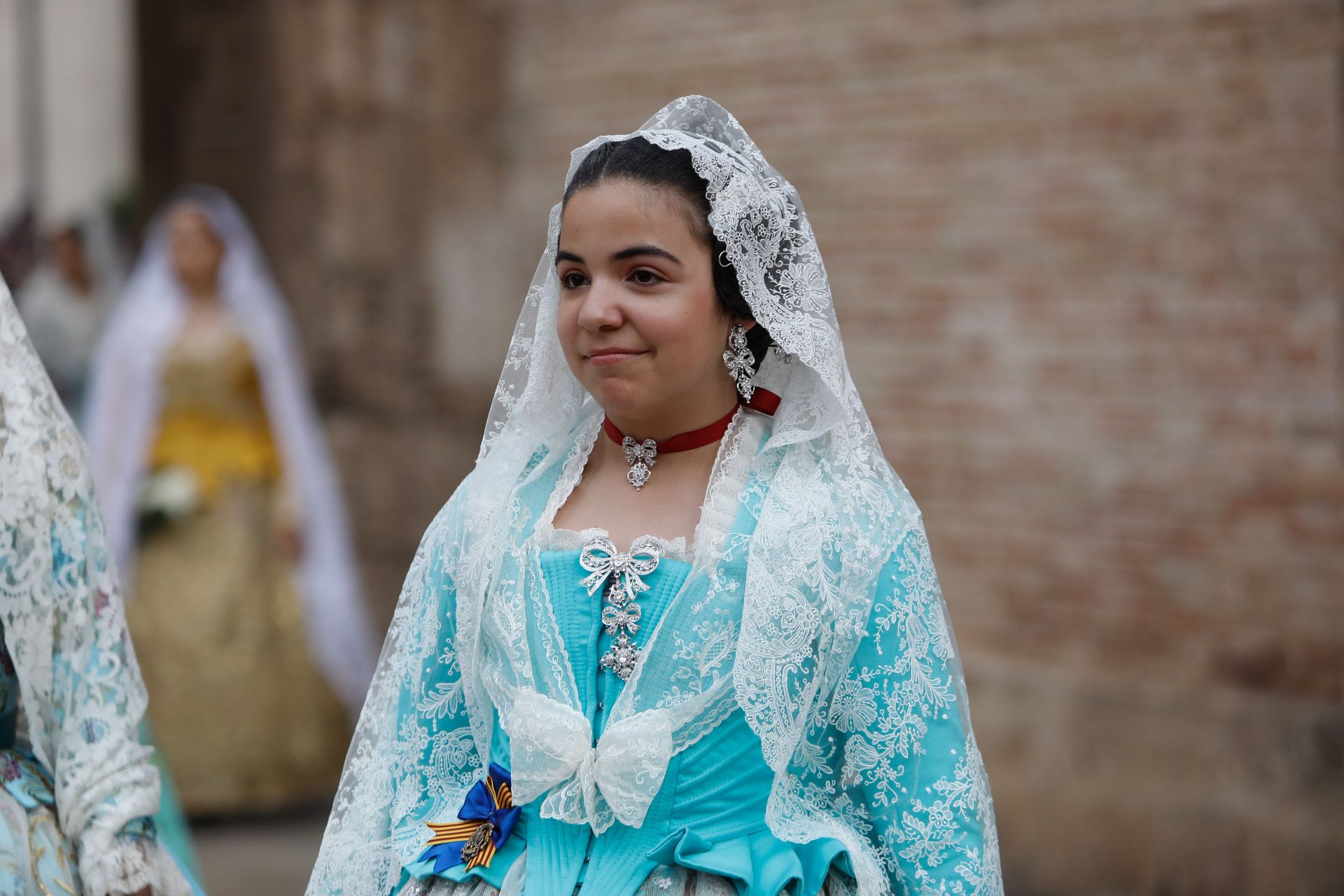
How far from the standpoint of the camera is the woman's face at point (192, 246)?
682cm

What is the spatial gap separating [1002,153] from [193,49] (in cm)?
550

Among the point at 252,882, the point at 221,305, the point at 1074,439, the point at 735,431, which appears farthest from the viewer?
the point at 221,305

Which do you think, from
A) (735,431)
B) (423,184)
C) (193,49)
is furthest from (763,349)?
(193,49)

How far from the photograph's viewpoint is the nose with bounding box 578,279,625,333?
224cm

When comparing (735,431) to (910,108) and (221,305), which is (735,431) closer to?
(910,108)

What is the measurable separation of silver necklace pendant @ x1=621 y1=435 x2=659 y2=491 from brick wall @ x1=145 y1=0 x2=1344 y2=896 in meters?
3.04

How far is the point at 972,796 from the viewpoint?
87.9 inches

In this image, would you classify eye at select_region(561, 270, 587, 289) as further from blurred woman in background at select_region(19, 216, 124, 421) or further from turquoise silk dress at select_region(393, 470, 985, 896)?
blurred woman in background at select_region(19, 216, 124, 421)

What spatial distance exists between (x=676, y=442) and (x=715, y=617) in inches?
12.2

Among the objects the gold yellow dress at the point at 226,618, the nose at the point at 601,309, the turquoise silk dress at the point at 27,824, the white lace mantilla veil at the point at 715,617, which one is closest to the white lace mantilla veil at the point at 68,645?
the turquoise silk dress at the point at 27,824

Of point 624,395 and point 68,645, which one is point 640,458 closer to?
point 624,395

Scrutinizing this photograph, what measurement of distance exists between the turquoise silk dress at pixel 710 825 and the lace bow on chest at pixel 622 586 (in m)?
0.01

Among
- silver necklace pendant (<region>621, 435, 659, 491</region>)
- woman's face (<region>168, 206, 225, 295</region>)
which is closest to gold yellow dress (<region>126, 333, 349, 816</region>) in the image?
woman's face (<region>168, 206, 225, 295</region>)

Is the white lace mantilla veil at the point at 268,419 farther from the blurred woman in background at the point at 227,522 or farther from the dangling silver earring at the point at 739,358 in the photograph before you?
the dangling silver earring at the point at 739,358
